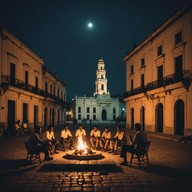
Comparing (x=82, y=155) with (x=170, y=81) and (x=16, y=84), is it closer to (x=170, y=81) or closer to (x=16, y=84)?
(x=170, y=81)

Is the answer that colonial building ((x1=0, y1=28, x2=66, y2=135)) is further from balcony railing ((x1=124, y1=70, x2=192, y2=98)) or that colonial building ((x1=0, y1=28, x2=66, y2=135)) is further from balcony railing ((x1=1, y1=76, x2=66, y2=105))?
balcony railing ((x1=124, y1=70, x2=192, y2=98))

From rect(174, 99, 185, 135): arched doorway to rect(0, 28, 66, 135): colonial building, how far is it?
42.8ft

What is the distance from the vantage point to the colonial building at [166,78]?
17656 mm

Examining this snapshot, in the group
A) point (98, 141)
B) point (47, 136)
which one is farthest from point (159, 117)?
point (47, 136)

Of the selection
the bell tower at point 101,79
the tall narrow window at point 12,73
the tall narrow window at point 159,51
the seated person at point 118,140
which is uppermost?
the bell tower at point 101,79

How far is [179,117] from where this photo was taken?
19.3 meters

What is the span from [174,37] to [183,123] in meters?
6.80

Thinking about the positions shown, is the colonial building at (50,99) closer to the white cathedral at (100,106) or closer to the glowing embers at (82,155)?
the glowing embers at (82,155)

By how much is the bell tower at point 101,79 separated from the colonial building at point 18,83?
48.0m

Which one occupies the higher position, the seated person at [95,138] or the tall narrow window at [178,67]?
the tall narrow window at [178,67]

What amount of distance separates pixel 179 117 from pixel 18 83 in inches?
542

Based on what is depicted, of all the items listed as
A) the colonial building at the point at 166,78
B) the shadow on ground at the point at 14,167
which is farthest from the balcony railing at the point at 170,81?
the shadow on ground at the point at 14,167

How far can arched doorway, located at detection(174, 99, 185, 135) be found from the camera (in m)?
18.9

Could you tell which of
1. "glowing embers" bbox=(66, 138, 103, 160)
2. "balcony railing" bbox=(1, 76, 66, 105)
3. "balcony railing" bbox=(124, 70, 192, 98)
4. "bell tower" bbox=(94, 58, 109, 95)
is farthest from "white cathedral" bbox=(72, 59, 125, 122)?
"glowing embers" bbox=(66, 138, 103, 160)
